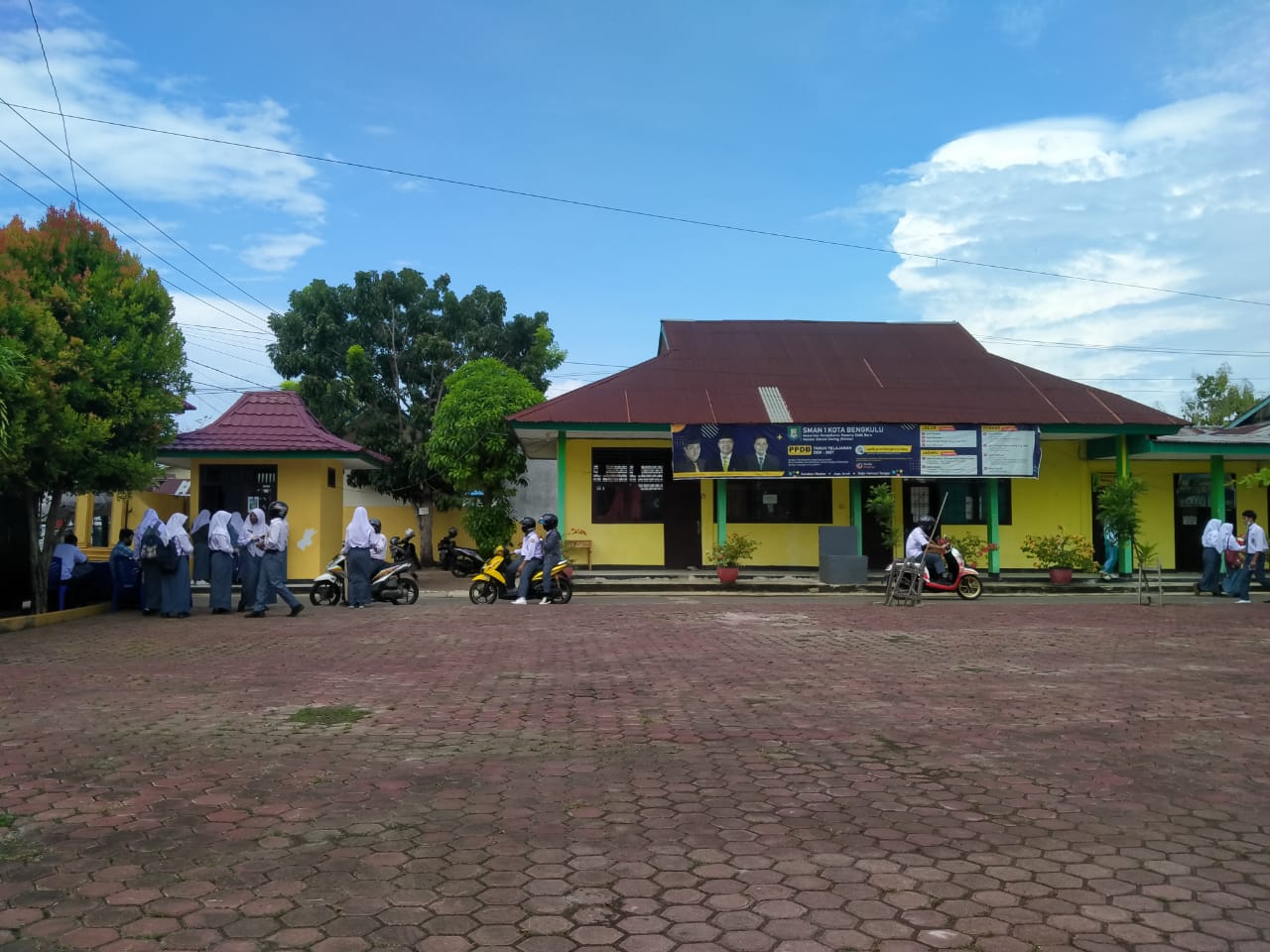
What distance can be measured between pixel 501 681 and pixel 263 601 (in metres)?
7.39

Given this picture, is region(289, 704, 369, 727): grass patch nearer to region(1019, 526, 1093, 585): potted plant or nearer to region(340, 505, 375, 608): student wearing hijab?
region(340, 505, 375, 608): student wearing hijab

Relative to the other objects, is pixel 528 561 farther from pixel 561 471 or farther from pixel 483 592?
pixel 561 471

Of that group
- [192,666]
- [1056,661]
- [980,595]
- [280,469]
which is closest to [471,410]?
[280,469]

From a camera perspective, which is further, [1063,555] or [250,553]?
[1063,555]

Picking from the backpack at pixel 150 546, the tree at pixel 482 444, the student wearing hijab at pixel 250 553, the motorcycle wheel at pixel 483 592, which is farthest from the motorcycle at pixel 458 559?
the backpack at pixel 150 546

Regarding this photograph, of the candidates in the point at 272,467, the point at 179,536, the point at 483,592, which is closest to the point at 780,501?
the point at 483,592

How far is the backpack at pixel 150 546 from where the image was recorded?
1416 centimetres

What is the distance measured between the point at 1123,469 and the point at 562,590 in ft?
39.6

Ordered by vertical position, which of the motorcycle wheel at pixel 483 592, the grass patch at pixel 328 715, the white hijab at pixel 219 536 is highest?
the white hijab at pixel 219 536

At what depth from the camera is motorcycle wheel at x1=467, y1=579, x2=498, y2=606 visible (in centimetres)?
1625

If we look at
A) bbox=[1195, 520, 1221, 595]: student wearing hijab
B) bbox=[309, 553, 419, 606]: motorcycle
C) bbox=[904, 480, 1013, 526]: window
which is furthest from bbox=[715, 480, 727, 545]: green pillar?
bbox=[1195, 520, 1221, 595]: student wearing hijab

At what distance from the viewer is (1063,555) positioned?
63.7ft

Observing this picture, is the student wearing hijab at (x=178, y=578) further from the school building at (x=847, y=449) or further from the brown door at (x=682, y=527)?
the brown door at (x=682, y=527)

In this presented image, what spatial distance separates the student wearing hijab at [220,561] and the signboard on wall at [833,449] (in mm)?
8341
